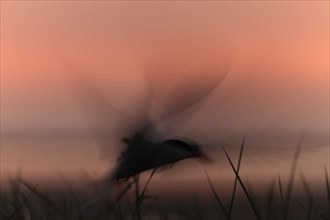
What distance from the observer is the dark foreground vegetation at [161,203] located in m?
0.83

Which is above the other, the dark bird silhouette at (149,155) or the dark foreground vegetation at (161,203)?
the dark bird silhouette at (149,155)

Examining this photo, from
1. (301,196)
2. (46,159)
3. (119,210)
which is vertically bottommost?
(301,196)

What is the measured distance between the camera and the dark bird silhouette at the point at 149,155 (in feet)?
2.68

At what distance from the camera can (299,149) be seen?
0.86 m

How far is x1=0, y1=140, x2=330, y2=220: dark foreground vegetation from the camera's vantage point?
2.71ft

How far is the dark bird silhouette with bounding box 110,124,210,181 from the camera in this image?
32.2 inches

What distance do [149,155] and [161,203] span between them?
92 mm

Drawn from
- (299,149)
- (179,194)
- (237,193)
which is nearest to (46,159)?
(179,194)

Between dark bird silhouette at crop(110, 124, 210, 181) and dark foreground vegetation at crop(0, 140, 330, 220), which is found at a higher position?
dark bird silhouette at crop(110, 124, 210, 181)

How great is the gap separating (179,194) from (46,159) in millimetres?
260

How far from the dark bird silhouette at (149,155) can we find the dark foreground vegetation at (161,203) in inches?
0.9

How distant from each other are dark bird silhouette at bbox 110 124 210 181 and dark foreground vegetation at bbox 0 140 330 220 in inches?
0.9

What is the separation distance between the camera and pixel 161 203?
2.71ft

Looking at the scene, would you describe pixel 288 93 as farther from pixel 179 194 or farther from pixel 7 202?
pixel 7 202
